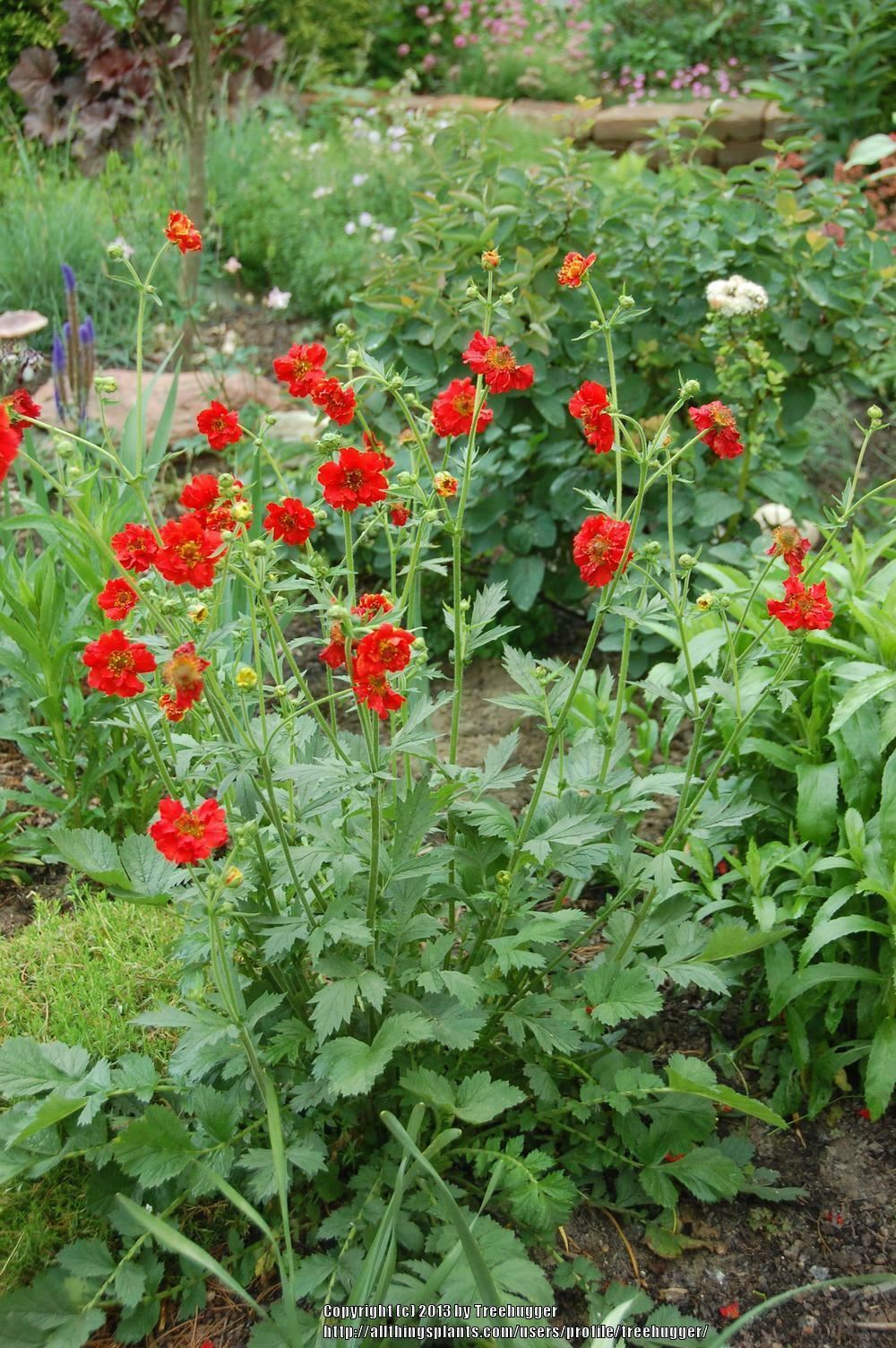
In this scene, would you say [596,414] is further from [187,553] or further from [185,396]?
[185,396]

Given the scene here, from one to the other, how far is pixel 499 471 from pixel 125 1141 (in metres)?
2.01

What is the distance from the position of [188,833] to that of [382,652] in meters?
0.30

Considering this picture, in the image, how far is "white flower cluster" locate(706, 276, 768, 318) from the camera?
2818 mm

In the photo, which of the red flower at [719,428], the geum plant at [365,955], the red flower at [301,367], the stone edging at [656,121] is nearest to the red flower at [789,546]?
the geum plant at [365,955]

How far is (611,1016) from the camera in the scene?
1649mm

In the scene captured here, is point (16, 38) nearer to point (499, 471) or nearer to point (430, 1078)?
point (499, 471)

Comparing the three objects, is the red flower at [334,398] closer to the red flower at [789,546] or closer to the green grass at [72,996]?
the red flower at [789,546]

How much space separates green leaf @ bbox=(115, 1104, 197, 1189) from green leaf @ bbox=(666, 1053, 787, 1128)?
0.67 meters

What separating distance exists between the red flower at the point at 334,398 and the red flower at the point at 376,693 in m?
0.37

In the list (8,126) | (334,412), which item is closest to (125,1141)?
(334,412)

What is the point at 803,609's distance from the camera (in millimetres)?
1567

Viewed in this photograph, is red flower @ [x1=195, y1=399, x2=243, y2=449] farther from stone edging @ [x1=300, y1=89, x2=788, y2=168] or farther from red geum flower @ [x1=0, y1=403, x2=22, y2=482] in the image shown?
stone edging @ [x1=300, y1=89, x2=788, y2=168]

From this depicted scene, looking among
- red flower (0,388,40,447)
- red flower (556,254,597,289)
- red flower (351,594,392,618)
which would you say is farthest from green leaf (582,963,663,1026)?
red flower (0,388,40,447)

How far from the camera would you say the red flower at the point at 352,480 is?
146cm
